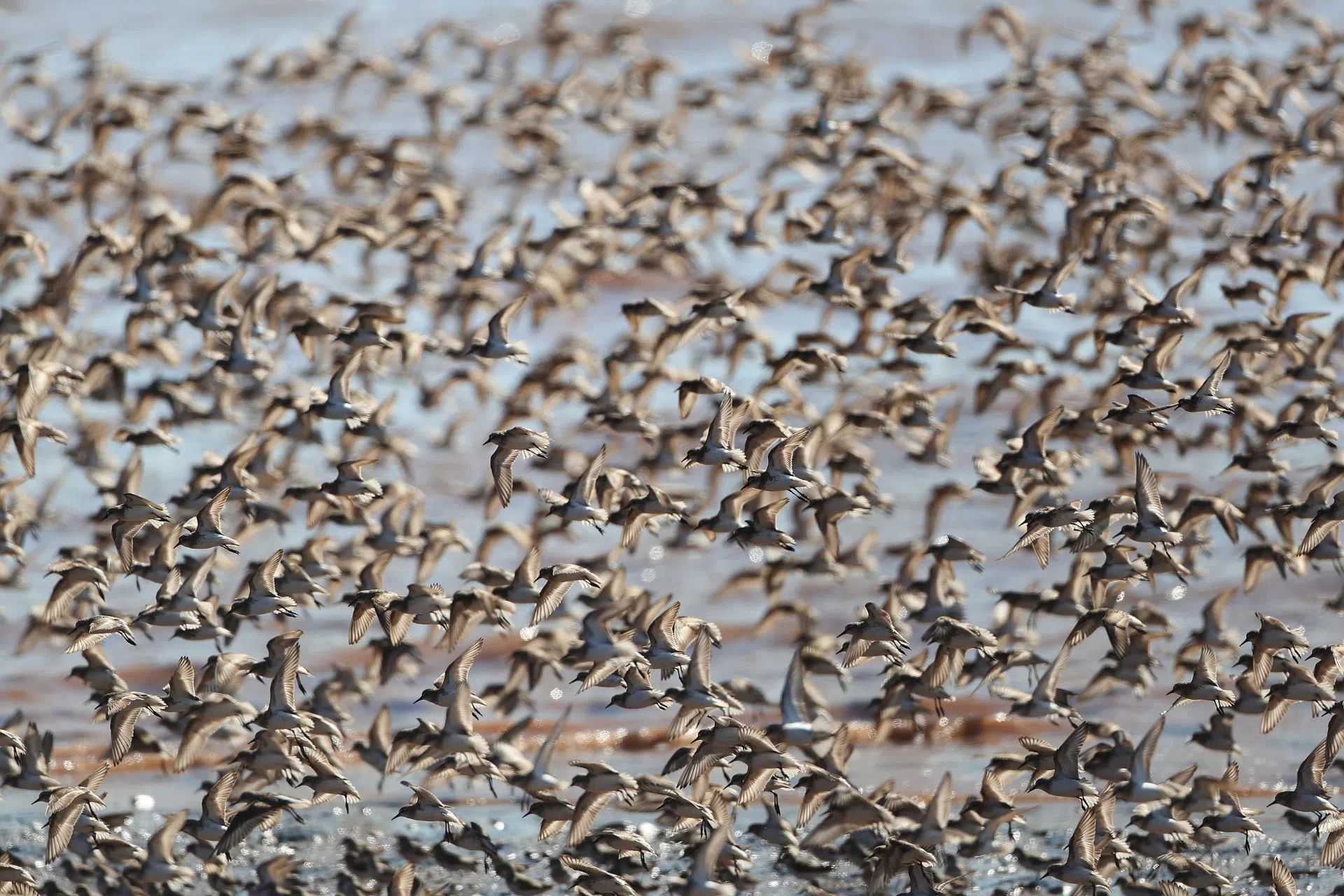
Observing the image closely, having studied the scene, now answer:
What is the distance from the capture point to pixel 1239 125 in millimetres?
23828

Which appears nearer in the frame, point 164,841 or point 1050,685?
point 164,841

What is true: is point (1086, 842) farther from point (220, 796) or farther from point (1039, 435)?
point (220, 796)

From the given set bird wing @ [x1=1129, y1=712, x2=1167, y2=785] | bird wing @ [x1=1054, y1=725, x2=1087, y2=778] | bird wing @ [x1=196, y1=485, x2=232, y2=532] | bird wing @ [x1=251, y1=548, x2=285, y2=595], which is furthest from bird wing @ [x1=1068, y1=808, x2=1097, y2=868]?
bird wing @ [x1=196, y1=485, x2=232, y2=532]

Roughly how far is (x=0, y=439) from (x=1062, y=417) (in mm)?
8234

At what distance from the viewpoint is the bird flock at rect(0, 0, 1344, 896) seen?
38.2ft

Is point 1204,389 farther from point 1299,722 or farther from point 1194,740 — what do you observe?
point 1299,722

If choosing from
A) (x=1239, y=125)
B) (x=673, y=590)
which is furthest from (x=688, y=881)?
(x=1239, y=125)

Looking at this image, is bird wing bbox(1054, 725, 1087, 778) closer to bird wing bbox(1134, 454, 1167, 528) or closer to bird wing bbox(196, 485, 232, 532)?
Answer: bird wing bbox(1134, 454, 1167, 528)

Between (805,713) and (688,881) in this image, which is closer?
(688,881)

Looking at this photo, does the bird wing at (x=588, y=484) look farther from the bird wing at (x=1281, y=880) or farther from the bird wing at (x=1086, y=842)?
the bird wing at (x=1281, y=880)

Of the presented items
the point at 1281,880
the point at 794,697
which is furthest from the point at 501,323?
the point at 1281,880

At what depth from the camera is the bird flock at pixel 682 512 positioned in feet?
38.2

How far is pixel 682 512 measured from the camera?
1312 centimetres

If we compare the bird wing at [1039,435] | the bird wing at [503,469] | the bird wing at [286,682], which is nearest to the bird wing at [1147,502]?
the bird wing at [1039,435]
